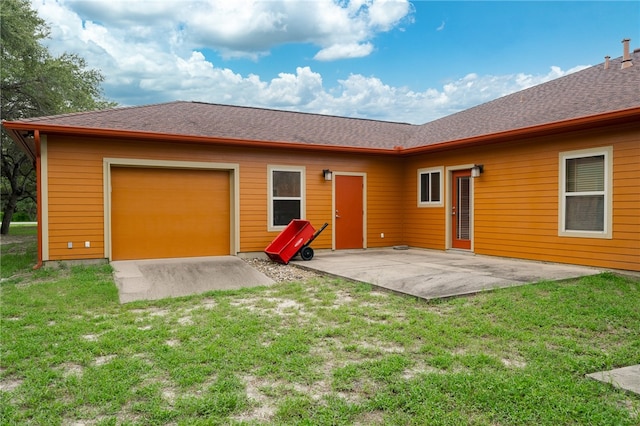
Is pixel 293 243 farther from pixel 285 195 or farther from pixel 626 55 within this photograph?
pixel 626 55

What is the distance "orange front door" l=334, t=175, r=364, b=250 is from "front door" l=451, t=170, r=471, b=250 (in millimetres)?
2170

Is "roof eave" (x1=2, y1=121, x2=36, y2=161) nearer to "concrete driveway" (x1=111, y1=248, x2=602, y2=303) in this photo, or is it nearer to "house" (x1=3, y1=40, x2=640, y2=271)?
"house" (x1=3, y1=40, x2=640, y2=271)

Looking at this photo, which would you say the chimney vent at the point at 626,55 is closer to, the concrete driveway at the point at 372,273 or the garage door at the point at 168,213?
the concrete driveway at the point at 372,273

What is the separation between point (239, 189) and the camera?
9016 millimetres

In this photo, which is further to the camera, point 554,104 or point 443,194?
point 443,194

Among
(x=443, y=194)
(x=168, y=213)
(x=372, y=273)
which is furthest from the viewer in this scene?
(x=443, y=194)

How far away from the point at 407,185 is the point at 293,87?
8721mm

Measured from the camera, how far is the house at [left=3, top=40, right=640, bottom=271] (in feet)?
23.0

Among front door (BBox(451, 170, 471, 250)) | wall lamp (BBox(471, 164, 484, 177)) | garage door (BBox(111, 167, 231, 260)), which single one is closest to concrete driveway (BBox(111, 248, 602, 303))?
garage door (BBox(111, 167, 231, 260))

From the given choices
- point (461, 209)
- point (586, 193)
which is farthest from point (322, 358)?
point (461, 209)

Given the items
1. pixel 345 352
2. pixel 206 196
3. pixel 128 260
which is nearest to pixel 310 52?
pixel 206 196

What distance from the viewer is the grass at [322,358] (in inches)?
96.4

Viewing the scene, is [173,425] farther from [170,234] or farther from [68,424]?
[170,234]

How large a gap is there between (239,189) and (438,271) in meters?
4.45
